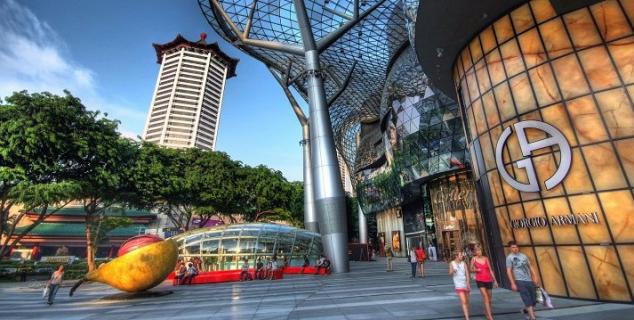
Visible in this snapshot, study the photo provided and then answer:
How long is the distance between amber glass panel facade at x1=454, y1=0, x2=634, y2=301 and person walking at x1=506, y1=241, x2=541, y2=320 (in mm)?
3594

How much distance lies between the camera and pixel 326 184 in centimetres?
2356

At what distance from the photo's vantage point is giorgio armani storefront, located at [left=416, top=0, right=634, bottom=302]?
895 cm

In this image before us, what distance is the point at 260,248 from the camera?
25094mm

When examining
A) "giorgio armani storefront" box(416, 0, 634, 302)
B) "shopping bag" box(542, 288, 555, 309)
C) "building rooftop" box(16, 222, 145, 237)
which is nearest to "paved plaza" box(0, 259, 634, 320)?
"shopping bag" box(542, 288, 555, 309)

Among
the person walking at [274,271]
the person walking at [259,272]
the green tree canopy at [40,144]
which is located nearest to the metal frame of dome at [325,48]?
the person walking at [274,271]

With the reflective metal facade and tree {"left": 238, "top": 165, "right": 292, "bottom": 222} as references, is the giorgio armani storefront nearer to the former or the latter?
the reflective metal facade

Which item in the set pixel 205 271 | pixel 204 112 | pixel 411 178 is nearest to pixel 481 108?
pixel 205 271

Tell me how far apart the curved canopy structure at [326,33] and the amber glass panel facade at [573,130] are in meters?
17.8

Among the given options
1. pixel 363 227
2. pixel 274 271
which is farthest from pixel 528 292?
pixel 363 227

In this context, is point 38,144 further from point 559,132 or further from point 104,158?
point 559,132

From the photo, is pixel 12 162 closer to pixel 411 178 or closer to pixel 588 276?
pixel 588 276

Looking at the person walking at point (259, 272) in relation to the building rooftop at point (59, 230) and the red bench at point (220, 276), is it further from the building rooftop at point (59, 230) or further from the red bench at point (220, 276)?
the building rooftop at point (59, 230)

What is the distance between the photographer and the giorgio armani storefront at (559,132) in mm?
8953

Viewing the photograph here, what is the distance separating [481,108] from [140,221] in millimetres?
68909
